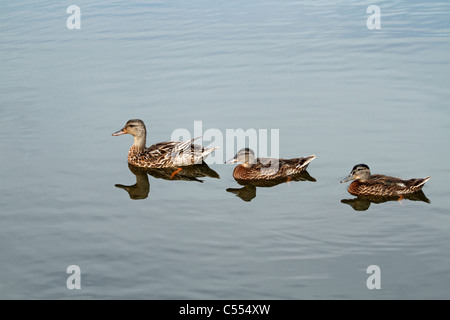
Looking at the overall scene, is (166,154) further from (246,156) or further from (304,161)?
(304,161)

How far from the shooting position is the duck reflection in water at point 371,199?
1121cm

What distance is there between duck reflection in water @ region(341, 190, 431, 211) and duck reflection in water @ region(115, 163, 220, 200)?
98.4 inches

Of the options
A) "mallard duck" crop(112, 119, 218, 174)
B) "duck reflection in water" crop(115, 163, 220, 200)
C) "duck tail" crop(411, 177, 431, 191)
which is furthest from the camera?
"mallard duck" crop(112, 119, 218, 174)

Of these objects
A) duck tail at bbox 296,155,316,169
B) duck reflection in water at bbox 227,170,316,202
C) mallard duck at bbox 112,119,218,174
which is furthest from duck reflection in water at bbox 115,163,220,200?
duck tail at bbox 296,155,316,169

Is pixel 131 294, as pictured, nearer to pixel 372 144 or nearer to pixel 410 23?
pixel 372 144

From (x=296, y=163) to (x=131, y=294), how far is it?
15.3ft

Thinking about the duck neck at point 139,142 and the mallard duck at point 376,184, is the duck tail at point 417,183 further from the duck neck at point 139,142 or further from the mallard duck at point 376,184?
the duck neck at point 139,142

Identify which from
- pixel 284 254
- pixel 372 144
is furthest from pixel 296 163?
pixel 284 254

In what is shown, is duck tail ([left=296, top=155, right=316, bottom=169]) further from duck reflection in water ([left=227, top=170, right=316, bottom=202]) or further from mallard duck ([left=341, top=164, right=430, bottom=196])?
mallard duck ([left=341, top=164, right=430, bottom=196])

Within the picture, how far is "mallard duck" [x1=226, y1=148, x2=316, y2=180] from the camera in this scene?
487 inches

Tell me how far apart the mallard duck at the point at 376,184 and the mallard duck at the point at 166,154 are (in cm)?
285

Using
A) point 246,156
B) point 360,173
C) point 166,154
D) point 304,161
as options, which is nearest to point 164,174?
point 166,154

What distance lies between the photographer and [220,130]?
14.0m

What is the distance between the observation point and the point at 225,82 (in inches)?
658
